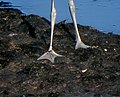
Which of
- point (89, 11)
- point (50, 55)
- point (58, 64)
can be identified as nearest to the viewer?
point (58, 64)

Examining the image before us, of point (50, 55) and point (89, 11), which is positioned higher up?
point (50, 55)

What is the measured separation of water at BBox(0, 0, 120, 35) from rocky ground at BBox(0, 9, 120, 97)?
166 centimetres

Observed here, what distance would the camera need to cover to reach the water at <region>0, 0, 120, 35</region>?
13359mm

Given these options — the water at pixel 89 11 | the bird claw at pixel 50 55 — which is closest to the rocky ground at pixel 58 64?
the bird claw at pixel 50 55

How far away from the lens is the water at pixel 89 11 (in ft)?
43.8

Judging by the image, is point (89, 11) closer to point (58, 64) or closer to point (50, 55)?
point (50, 55)

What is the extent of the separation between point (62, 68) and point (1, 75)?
1128 millimetres

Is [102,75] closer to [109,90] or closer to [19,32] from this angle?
[109,90]

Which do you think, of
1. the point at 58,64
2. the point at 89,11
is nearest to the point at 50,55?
the point at 58,64

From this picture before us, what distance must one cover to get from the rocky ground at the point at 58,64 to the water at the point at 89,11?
1.66 m

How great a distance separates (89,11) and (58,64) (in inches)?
223

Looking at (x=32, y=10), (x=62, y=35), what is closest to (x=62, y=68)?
(x=62, y=35)

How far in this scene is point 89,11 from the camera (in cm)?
1453

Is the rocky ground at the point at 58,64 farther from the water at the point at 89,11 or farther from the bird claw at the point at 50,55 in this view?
the water at the point at 89,11
